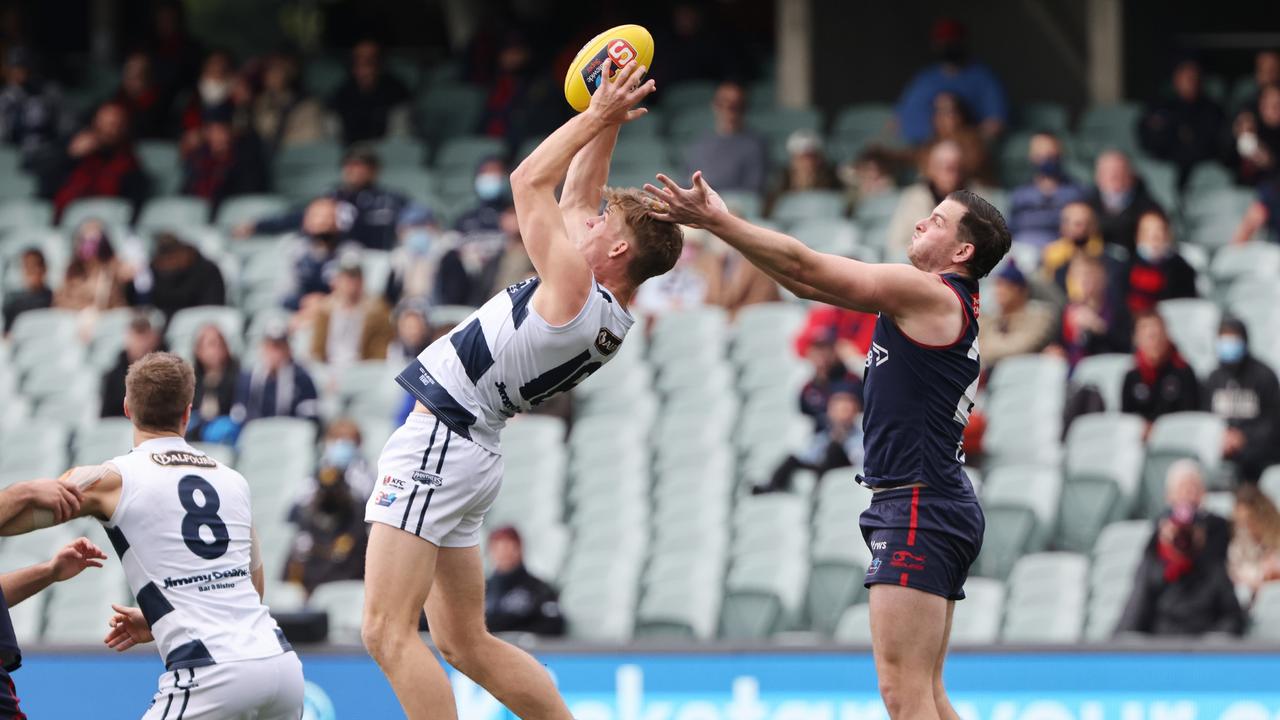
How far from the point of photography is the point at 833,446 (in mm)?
12078

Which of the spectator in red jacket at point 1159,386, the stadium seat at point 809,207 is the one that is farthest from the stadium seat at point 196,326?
the spectator in red jacket at point 1159,386

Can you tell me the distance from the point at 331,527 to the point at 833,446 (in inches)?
127

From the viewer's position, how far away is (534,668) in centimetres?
661

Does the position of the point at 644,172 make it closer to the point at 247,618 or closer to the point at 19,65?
the point at 19,65

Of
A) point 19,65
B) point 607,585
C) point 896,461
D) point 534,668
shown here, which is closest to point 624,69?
point 896,461

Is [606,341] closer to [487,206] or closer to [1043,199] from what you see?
[1043,199]

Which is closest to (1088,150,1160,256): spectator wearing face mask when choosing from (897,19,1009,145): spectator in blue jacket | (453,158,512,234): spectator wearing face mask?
(897,19,1009,145): spectator in blue jacket

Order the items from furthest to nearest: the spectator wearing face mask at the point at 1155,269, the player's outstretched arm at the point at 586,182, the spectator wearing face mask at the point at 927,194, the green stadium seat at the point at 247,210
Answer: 1. the green stadium seat at the point at 247,210
2. the spectator wearing face mask at the point at 927,194
3. the spectator wearing face mask at the point at 1155,269
4. the player's outstretched arm at the point at 586,182

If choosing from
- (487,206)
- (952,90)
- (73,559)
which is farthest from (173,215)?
(73,559)

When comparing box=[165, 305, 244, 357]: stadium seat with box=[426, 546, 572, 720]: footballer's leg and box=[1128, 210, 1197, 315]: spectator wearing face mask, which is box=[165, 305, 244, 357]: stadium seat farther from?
box=[426, 546, 572, 720]: footballer's leg

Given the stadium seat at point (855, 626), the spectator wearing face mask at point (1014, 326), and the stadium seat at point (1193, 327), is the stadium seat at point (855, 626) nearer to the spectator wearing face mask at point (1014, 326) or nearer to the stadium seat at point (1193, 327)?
the spectator wearing face mask at point (1014, 326)

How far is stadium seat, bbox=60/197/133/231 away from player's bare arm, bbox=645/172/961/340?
11.5m

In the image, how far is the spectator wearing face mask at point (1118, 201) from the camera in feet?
44.1

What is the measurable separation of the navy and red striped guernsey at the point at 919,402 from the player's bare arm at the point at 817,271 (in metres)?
0.09
